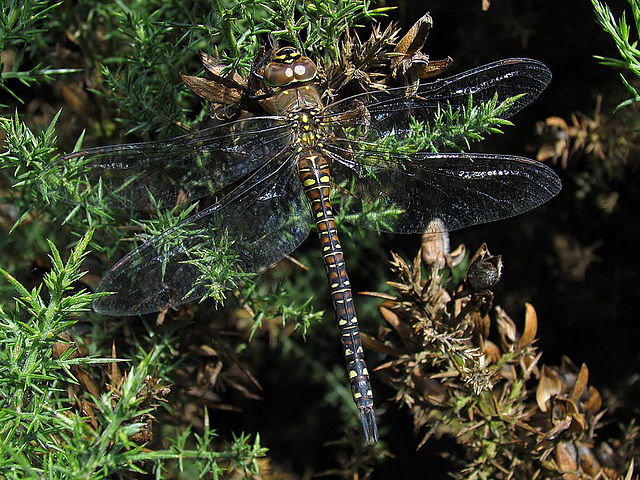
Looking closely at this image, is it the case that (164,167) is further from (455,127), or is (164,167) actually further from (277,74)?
(455,127)

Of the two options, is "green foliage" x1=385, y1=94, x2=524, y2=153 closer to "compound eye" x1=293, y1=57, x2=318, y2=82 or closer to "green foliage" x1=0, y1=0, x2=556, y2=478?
"green foliage" x1=0, y1=0, x2=556, y2=478

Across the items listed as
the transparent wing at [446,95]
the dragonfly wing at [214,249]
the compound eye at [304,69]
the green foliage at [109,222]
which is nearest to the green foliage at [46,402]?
the green foliage at [109,222]

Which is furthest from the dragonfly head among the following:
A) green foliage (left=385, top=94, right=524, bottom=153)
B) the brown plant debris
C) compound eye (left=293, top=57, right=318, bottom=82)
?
the brown plant debris

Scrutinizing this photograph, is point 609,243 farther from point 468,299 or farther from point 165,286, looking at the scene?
point 165,286

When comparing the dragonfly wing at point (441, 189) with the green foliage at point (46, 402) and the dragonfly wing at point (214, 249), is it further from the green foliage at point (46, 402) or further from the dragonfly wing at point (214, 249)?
the green foliage at point (46, 402)

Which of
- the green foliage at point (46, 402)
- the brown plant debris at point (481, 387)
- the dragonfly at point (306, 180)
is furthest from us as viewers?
the dragonfly at point (306, 180)

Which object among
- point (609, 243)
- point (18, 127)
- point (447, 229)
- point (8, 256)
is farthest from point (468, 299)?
point (8, 256)
